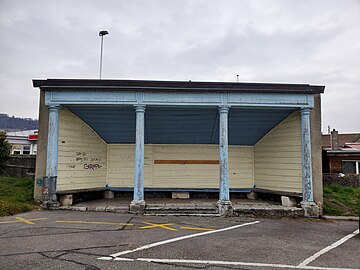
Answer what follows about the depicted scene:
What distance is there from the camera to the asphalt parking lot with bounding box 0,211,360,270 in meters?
4.43

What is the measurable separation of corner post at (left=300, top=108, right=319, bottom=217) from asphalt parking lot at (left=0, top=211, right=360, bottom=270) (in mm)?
588

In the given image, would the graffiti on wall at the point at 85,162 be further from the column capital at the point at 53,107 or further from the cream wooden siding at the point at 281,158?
the cream wooden siding at the point at 281,158

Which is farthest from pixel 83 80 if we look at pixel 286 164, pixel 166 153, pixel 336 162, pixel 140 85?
pixel 336 162

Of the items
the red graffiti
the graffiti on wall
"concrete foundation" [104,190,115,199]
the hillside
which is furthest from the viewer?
the hillside

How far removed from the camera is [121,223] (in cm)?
722

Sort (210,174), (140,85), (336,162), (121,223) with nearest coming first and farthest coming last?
(121,223)
(140,85)
(210,174)
(336,162)

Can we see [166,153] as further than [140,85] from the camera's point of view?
Yes

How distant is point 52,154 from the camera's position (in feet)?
29.6

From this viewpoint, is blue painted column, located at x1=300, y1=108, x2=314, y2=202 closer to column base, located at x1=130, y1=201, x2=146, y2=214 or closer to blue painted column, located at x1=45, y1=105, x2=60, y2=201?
column base, located at x1=130, y1=201, x2=146, y2=214

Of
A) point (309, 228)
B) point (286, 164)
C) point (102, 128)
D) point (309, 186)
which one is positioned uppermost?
point (102, 128)

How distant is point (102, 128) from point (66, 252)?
650cm

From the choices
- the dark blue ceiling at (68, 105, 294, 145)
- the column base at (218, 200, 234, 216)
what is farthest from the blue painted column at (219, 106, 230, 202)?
the dark blue ceiling at (68, 105, 294, 145)

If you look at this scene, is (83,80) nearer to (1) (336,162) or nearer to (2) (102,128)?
(2) (102,128)

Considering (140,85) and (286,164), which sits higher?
(140,85)
